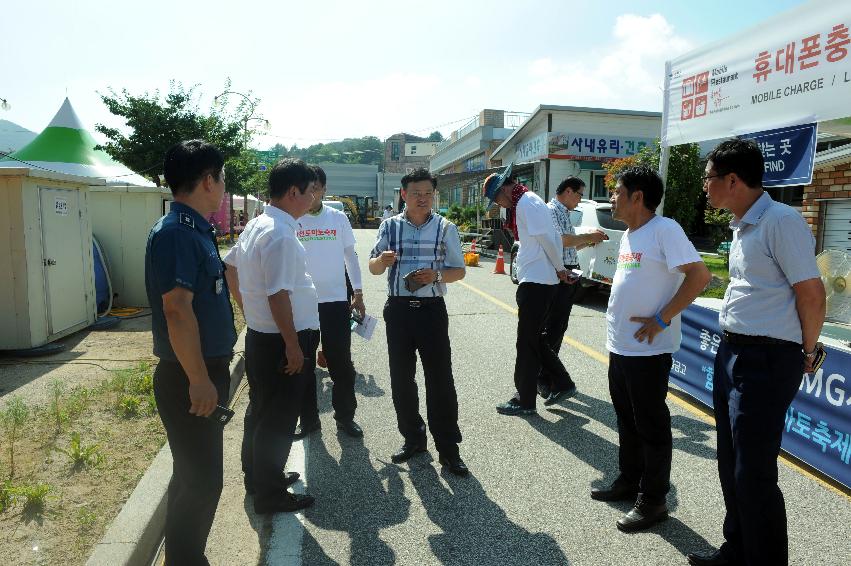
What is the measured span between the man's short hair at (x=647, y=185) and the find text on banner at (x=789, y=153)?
221 centimetres

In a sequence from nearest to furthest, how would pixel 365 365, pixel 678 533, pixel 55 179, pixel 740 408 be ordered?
1. pixel 740 408
2. pixel 678 533
3. pixel 365 365
4. pixel 55 179

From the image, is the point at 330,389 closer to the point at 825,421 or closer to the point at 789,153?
the point at 825,421

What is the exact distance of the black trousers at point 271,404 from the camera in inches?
129

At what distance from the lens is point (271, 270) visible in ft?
10.1

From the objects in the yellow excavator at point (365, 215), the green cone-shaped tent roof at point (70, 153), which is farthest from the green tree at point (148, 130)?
the yellow excavator at point (365, 215)

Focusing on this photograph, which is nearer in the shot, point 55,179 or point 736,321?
point 736,321

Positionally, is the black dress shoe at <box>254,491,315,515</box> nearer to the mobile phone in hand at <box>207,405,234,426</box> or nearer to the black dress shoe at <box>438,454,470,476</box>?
the black dress shoe at <box>438,454,470,476</box>

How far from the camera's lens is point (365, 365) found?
6.72m

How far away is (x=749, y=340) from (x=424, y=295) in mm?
1919

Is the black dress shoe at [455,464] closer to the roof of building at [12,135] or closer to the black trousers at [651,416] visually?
the black trousers at [651,416]

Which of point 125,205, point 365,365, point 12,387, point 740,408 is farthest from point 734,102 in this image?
point 125,205

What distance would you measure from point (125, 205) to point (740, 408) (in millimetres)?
9941

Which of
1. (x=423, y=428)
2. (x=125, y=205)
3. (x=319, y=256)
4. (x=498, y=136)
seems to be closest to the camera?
(x=423, y=428)

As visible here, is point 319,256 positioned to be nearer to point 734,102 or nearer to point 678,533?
point 678,533
